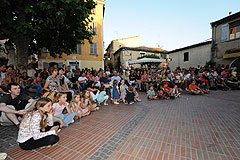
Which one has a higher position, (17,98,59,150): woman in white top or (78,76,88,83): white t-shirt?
(78,76,88,83): white t-shirt

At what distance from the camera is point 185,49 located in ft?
69.8

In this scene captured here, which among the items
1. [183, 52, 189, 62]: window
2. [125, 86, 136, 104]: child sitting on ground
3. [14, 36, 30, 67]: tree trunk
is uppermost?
[183, 52, 189, 62]: window

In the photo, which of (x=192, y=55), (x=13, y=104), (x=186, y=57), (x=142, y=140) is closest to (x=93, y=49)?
(x=13, y=104)

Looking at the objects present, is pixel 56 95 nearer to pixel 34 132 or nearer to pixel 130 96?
pixel 34 132

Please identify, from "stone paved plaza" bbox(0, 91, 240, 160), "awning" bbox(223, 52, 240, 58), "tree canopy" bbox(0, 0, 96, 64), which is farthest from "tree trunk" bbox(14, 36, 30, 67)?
"awning" bbox(223, 52, 240, 58)

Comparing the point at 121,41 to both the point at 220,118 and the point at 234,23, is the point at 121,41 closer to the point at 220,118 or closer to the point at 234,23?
the point at 234,23

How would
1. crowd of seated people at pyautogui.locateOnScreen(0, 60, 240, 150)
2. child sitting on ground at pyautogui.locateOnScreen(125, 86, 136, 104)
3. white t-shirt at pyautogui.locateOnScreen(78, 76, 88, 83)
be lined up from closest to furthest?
crowd of seated people at pyautogui.locateOnScreen(0, 60, 240, 150) < child sitting on ground at pyautogui.locateOnScreen(125, 86, 136, 104) < white t-shirt at pyautogui.locateOnScreen(78, 76, 88, 83)

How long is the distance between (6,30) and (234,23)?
70.0ft

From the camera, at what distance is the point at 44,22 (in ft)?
20.5

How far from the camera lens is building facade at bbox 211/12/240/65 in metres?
13.3

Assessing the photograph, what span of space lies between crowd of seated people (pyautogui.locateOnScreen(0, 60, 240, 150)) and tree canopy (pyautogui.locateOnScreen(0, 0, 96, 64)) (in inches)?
78.7

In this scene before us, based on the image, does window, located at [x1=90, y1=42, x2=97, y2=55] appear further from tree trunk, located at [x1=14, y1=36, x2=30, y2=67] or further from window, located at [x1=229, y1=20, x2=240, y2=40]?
window, located at [x1=229, y1=20, x2=240, y2=40]

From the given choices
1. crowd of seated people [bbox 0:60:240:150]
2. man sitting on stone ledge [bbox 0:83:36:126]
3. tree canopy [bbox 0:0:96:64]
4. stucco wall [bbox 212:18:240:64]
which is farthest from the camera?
stucco wall [bbox 212:18:240:64]

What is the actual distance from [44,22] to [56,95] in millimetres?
4860
